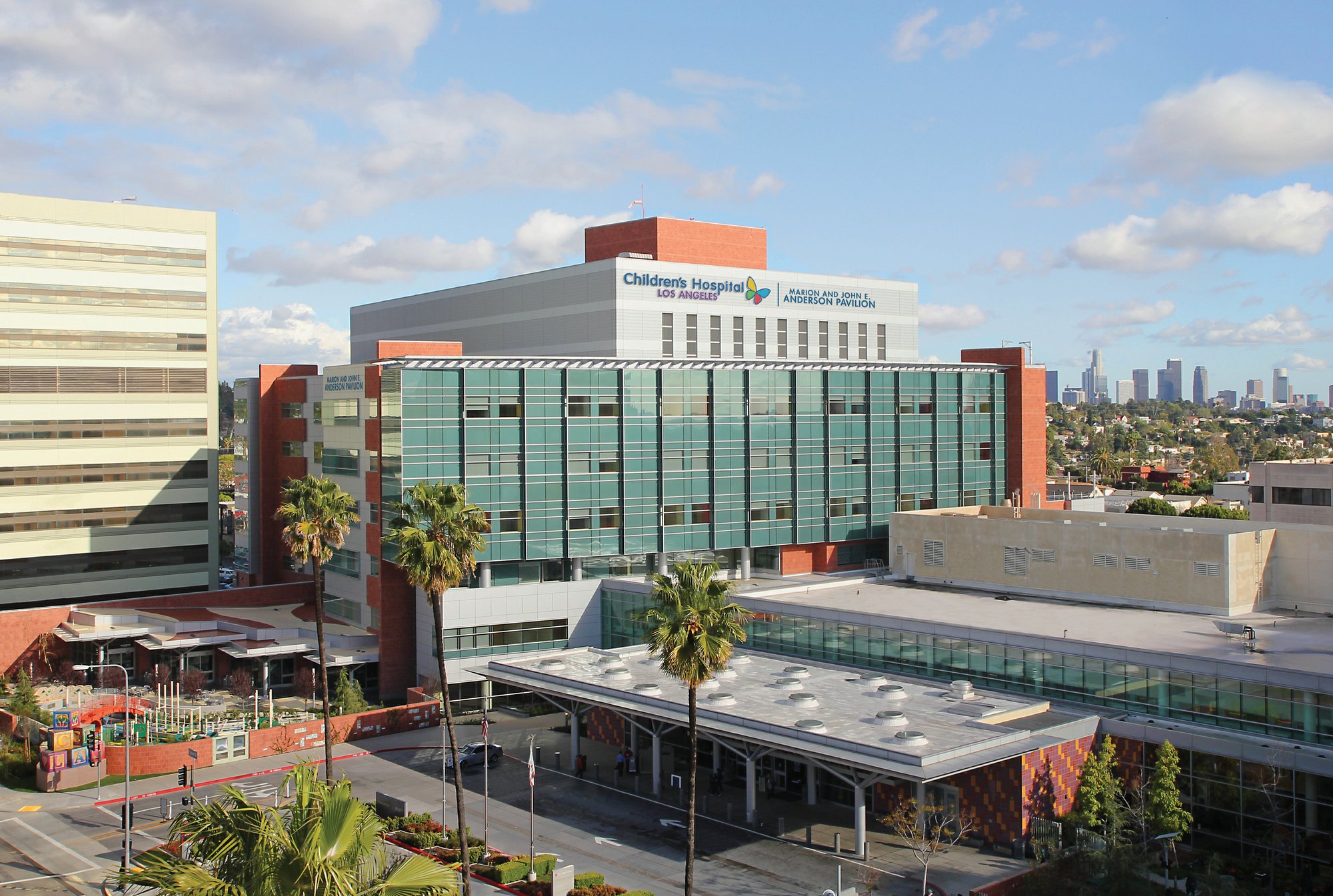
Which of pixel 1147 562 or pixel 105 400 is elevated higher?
pixel 105 400

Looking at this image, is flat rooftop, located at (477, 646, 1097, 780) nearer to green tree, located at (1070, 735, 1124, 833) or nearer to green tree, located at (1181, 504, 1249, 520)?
green tree, located at (1070, 735, 1124, 833)

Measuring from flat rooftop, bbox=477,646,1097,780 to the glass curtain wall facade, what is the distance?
1514cm

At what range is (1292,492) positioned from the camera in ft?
333

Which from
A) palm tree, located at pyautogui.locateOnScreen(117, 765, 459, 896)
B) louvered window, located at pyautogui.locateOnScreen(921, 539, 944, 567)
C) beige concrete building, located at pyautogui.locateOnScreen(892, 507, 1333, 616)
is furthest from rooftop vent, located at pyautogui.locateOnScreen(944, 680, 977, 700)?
palm tree, located at pyautogui.locateOnScreen(117, 765, 459, 896)

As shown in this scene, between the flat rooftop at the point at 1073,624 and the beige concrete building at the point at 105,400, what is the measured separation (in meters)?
43.8

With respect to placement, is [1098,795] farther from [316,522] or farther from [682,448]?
[682,448]

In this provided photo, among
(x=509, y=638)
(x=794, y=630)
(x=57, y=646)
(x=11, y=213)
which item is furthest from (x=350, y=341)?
(x=794, y=630)

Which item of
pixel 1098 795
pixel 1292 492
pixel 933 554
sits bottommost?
pixel 1098 795

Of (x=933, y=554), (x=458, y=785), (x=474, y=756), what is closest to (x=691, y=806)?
(x=458, y=785)

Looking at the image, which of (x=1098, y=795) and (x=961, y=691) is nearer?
(x=1098, y=795)

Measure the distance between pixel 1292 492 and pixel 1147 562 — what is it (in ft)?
158

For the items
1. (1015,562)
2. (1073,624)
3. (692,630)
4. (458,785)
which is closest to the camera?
(692,630)

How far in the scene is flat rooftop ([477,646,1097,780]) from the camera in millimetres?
43281

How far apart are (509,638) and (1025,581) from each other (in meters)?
33.3
